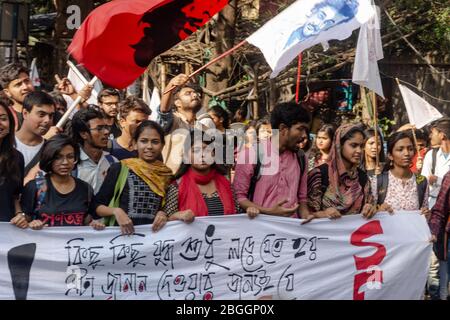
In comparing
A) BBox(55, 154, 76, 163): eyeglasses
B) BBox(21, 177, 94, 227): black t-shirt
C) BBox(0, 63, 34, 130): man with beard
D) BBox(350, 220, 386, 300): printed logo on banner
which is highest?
BBox(0, 63, 34, 130): man with beard

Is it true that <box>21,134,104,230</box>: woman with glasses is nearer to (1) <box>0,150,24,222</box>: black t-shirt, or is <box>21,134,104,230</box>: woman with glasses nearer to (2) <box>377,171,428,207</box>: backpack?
(1) <box>0,150,24,222</box>: black t-shirt

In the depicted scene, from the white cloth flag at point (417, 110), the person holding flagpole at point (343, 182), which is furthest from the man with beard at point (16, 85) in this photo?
the white cloth flag at point (417, 110)

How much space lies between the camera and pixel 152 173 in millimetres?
6035

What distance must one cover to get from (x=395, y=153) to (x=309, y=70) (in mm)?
6855

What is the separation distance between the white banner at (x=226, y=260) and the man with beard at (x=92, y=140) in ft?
2.36

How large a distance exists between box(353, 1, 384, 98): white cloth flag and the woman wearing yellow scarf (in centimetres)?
200

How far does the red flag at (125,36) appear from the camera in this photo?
679 cm

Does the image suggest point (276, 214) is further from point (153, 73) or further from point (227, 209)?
point (153, 73)

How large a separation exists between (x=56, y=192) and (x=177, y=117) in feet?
6.23

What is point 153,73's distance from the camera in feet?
47.5

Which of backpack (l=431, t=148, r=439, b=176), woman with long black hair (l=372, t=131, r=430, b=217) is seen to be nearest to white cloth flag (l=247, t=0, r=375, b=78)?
woman with long black hair (l=372, t=131, r=430, b=217)

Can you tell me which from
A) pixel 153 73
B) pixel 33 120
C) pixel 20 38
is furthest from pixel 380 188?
pixel 153 73

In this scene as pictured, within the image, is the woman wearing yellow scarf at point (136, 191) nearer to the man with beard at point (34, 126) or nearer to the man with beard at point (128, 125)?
the man with beard at point (34, 126)

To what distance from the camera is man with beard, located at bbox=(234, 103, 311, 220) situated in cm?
644
